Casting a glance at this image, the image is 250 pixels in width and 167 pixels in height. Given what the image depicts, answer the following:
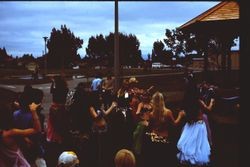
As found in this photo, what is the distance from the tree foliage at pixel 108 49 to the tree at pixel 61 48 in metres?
7.62

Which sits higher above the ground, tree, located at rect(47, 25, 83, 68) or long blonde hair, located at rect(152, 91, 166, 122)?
tree, located at rect(47, 25, 83, 68)

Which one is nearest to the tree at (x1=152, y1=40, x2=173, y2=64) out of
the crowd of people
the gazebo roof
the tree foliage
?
the tree foliage

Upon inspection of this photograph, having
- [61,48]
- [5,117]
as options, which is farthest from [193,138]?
[61,48]

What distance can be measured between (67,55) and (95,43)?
22720 mm

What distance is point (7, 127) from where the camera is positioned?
4930 millimetres

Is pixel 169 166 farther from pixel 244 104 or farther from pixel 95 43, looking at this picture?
pixel 95 43

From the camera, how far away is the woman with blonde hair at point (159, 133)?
655cm

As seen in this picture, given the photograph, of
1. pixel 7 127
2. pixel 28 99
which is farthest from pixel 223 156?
pixel 7 127

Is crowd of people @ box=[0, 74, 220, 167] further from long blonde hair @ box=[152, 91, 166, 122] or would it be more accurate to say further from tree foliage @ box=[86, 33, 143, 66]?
tree foliage @ box=[86, 33, 143, 66]

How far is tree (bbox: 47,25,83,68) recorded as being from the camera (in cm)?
9075

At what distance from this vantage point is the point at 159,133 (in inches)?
261

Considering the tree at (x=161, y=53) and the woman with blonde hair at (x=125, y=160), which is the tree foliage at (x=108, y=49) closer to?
the tree at (x=161, y=53)

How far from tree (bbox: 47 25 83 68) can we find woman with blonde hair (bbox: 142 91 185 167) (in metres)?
81.9

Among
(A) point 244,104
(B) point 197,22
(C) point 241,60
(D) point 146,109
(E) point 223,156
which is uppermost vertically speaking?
(B) point 197,22
